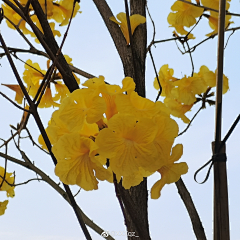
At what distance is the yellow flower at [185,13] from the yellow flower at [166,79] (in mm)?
180

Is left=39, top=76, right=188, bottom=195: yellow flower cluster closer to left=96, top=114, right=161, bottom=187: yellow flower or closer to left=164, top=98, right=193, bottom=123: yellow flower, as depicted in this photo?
left=96, top=114, right=161, bottom=187: yellow flower

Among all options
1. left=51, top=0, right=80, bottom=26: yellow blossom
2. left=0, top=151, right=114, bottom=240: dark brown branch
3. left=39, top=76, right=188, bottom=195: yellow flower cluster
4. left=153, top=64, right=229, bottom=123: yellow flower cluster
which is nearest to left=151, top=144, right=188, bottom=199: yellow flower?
left=39, top=76, right=188, bottom=195: yellow flower cluster

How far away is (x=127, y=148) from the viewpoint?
39cm

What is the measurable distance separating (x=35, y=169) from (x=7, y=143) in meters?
0.12

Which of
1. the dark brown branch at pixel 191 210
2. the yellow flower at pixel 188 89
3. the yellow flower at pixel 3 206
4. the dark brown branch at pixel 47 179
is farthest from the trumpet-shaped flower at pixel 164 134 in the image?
the yellow flower at pixel 3 206

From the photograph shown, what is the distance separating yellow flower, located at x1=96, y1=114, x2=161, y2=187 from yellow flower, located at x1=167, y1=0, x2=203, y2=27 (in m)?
0.81

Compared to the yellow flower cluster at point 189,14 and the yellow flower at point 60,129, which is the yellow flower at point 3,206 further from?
the yellow flower cluster at point 189,14

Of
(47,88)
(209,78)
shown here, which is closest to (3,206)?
(47,88)

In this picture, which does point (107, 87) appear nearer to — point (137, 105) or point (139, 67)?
point (137, 105)

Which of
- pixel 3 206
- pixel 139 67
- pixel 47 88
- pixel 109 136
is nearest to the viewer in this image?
pixel 109 136

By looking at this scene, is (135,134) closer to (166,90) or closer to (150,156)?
(150,156)

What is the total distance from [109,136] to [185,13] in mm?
848

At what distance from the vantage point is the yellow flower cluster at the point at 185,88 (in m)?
1.07

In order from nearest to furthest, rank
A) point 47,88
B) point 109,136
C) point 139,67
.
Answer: point 109,136 → point 139,67 → point 47,88
